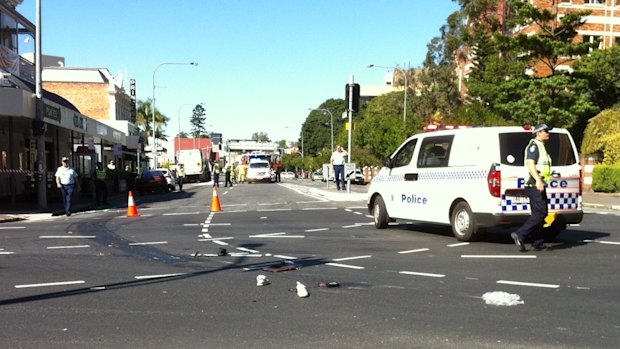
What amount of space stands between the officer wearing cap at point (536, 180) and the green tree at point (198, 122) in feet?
520

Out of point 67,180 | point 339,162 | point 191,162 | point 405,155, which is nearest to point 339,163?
point 339,162

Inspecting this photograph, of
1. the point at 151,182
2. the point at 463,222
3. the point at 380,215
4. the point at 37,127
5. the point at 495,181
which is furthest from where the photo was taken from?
the point at 151,182

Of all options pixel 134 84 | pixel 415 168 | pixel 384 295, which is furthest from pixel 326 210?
pixel 134 84

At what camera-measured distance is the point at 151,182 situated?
1298 inches

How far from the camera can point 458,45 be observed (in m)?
52.6

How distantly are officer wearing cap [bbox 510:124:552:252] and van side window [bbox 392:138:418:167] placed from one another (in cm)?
299

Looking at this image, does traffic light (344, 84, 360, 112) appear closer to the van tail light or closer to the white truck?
the van tail light

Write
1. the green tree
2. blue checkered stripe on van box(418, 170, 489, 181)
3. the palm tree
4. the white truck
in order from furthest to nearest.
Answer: the green tree → the palm tree → the white truck → blue checkered stripe on van box(418, 170, 489, 181)

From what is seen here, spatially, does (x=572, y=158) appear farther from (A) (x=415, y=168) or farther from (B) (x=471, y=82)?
(B) (x=471, y=82)

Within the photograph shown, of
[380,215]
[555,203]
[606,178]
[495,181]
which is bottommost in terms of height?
[380,215]

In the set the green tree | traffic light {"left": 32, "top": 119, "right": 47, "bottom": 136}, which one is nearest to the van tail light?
traffic light {"left": 32, "top": 119, "right": 47, "bottom": 136}

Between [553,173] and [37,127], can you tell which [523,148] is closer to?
[553,173]

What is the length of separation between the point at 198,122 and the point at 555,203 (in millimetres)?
159926

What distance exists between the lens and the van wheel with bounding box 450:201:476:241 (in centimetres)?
975
